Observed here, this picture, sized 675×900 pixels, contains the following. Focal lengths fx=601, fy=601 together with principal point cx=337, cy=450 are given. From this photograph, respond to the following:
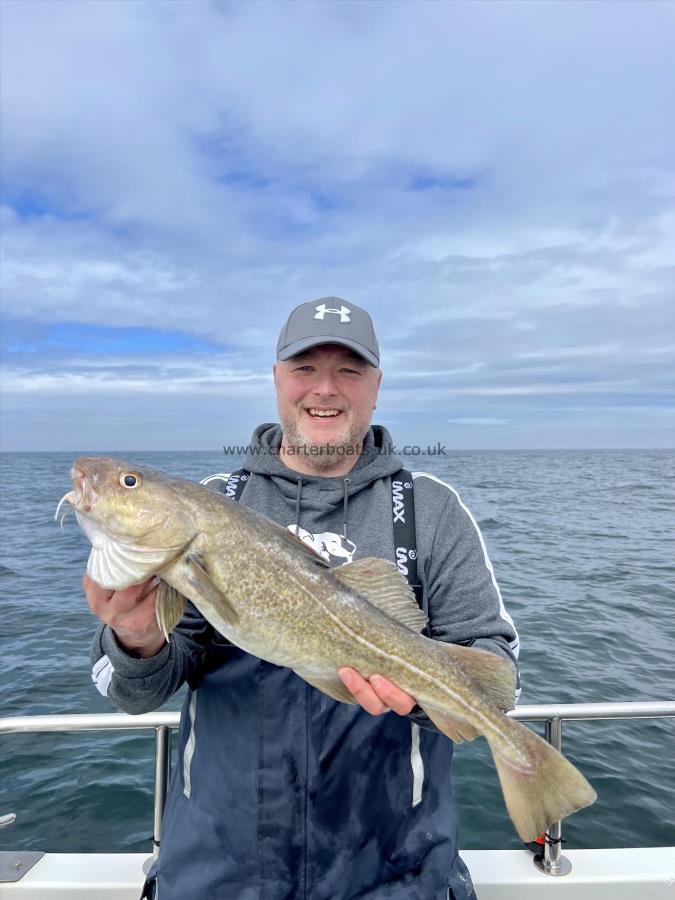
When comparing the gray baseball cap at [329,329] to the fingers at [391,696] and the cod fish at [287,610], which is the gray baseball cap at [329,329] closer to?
the cod fish at [287,610]

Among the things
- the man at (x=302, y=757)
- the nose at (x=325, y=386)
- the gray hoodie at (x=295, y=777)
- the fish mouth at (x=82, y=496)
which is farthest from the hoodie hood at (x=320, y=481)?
the fish mouth at (x=82, y=496)

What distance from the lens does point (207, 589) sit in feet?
8.52

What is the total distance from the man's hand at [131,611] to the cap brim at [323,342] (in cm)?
153

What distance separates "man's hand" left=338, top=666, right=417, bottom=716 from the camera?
8.52 feet

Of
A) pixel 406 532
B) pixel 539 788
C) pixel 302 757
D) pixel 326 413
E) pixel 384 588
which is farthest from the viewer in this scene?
pixel 326 413

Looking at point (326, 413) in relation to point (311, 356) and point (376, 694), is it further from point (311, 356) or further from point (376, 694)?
point (376, 694)

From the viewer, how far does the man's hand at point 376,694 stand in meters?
2.60

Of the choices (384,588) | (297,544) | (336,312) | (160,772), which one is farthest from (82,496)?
(160,772)

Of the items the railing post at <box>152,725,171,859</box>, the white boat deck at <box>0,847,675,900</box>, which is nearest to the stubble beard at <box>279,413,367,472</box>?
the railing post at <box>152,725,171,859</box>

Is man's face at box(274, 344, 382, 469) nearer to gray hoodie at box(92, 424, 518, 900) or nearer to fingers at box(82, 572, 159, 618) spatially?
gray hoodie at box(92, 424, 518, 900)

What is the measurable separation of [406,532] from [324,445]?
0.71 metres

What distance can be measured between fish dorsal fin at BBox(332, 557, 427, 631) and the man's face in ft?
2.82

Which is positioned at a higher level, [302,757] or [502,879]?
[302,757]

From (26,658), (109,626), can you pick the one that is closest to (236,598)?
(109,626)
